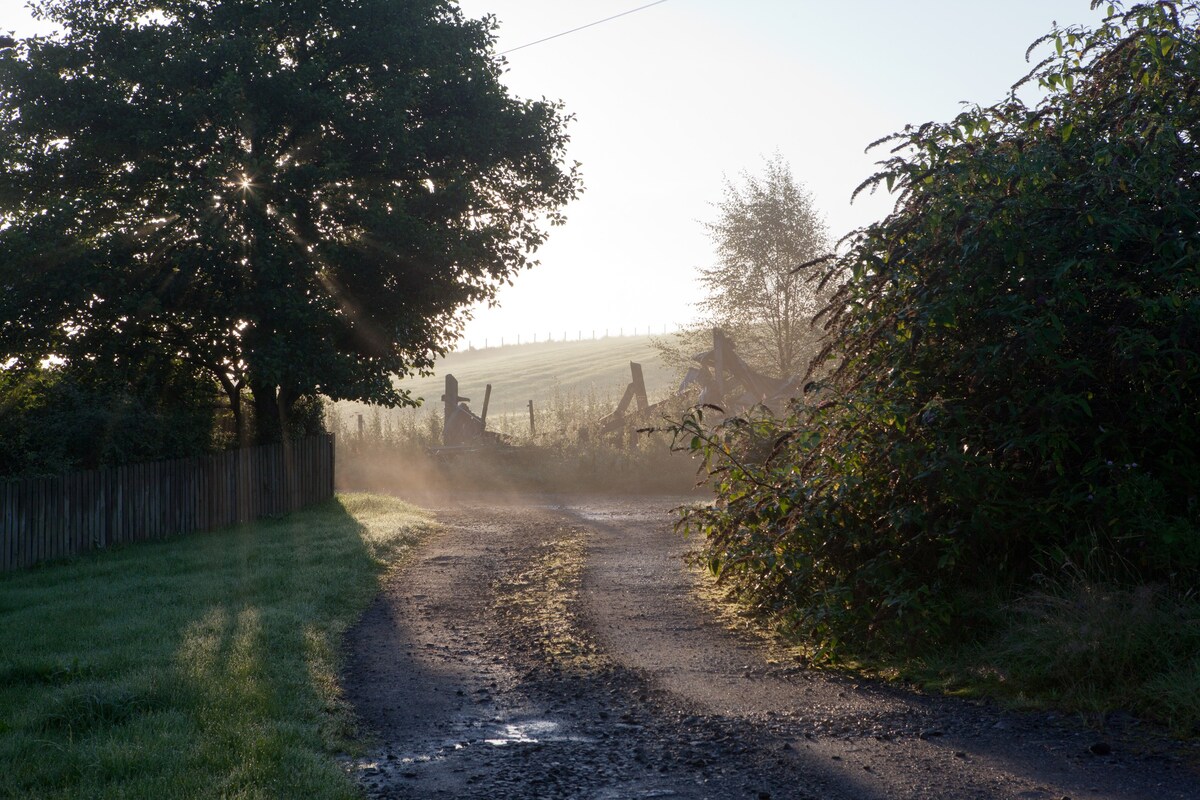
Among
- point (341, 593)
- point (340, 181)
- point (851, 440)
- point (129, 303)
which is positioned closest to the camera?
point (851, 440)

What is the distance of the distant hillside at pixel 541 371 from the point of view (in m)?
74.0

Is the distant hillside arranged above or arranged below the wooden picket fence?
above

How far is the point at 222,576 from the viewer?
1195 centimetres

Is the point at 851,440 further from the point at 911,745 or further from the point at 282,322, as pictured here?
the point at 282,322

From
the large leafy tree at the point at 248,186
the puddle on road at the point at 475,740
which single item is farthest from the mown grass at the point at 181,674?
the large leafy tree at the point at 248,186

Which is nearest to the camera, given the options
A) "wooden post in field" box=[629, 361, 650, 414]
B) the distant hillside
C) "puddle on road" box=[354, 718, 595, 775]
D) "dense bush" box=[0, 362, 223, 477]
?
"puddle on road" box=[354, 718, 595, 775]

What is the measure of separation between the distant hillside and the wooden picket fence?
38.0 m

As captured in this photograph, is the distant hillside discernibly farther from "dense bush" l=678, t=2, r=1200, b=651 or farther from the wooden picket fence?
"dense bush" l=678, t=2, r=1200, b=651

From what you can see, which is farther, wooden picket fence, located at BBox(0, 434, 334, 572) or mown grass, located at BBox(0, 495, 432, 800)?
wooden picket fence, located at BBox(0, 434, 334, 572)

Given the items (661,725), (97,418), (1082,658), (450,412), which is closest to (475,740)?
(661,725)

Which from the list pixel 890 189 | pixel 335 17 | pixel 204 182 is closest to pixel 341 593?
pixel 890 189

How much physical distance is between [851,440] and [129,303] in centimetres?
1231

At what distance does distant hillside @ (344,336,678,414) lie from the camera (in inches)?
2913

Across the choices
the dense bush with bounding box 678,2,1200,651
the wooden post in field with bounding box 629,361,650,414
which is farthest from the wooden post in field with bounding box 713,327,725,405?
the dense bush with bounding box 678,2,1200,651
